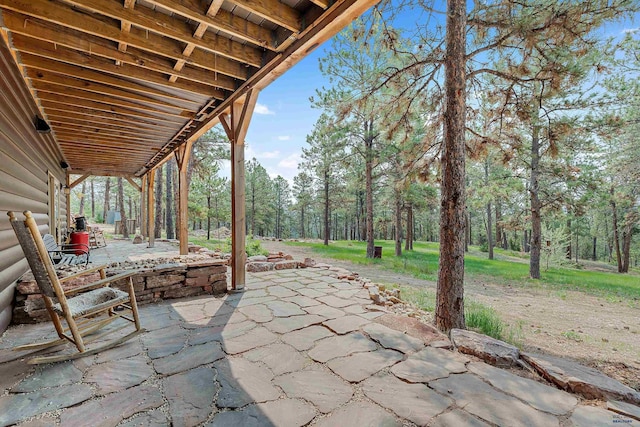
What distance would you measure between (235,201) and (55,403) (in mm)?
2529

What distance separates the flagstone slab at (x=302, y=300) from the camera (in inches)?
125

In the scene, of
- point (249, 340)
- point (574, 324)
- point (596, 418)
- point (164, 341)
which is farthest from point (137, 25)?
point (574, 324)

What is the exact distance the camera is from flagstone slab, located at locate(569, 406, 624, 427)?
1.38 m

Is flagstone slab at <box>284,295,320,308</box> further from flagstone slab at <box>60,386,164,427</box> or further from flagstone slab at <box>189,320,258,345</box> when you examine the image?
flagstone slab at <box>60,386,164,427</box>

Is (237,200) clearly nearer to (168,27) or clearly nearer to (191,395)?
(168,27)

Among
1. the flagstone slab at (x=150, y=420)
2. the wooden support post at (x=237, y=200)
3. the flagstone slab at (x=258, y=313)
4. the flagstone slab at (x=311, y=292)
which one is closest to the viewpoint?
the flagstone slab at (x=150, y=420)

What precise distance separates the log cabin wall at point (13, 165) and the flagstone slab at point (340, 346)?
103 inches

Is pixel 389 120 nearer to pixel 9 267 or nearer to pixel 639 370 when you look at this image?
pixel 639 370

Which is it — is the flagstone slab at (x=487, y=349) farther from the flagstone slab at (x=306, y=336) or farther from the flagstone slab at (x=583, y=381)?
the flagstone slab at (x=306, y=336)

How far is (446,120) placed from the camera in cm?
299

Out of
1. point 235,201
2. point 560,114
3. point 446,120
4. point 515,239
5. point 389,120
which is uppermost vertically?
point 560,114

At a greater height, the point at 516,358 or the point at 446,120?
the point at 446,120

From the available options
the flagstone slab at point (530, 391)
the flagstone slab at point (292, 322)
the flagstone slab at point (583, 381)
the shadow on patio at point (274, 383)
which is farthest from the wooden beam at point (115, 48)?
the flagstone slab at point (583, 381)

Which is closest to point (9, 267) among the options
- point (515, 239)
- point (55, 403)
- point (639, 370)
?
point (55, 403)
